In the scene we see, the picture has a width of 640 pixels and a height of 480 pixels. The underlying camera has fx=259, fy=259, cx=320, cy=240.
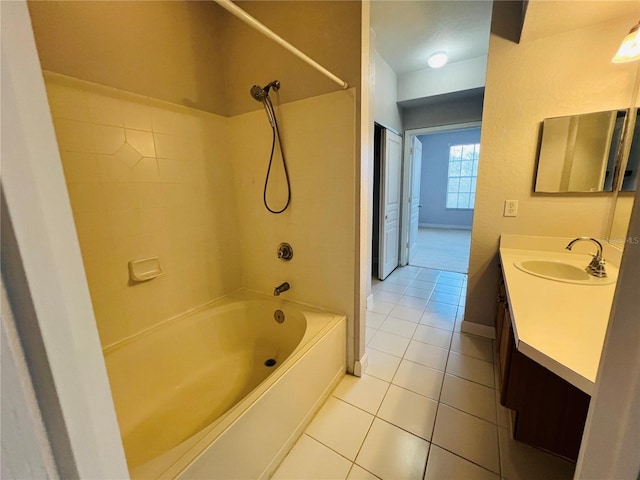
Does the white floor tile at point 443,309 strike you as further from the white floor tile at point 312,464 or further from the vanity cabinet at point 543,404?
the white floor tile at point 312,464

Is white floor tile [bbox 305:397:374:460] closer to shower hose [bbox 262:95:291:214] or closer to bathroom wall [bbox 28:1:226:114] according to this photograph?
shower hose [bbox 262:95:291:214]

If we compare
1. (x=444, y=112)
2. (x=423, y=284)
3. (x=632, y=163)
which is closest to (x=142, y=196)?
(x=632, y=163)

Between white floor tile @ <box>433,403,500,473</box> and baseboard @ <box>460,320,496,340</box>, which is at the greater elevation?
baseboard @ <box>460,320,496,340</box>

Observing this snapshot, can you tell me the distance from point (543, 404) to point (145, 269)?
81.5 inches

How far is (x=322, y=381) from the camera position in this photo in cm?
154

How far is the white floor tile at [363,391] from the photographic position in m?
1.54

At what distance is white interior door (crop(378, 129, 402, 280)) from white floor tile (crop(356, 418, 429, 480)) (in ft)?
7.11

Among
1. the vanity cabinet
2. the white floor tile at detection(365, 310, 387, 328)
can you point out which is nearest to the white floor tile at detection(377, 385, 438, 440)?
the vanity cabinet

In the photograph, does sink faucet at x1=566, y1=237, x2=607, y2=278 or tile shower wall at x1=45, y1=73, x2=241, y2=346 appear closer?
tile shower wall at x1=45, y1=73, x2=241, y2=346

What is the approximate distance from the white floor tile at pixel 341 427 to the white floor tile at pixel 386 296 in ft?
4.82

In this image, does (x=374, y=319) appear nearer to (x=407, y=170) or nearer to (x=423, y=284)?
(x=423, y=284)

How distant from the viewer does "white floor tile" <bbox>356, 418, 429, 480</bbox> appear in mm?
1181

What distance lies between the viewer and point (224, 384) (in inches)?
64.3

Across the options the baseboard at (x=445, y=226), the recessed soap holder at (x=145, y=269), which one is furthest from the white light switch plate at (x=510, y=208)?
the baseboard at (x=445, y=226)
